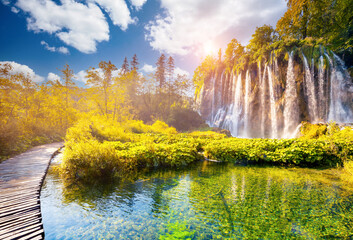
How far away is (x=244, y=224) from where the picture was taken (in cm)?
321

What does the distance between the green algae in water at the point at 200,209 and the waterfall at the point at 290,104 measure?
1867 centimetres

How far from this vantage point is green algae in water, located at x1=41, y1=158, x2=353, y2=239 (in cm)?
297

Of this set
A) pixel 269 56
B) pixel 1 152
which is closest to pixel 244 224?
pixel 1 152

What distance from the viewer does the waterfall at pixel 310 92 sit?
20625mm

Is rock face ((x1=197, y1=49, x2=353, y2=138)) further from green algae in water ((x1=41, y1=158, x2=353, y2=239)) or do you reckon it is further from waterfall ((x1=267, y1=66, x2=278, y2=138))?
green algae in water ((x1=41, y1=158, x2=353, y2=239))

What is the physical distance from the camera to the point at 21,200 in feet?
12.1

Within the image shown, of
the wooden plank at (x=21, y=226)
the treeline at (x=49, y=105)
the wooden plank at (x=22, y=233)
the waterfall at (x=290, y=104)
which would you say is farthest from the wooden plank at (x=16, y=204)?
the waterfall at (x=290, y=104)

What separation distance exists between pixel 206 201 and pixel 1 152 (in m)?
10.1

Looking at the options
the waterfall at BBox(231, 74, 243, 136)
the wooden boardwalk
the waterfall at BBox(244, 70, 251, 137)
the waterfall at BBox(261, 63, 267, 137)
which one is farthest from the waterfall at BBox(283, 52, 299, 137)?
the wooden boardwalk

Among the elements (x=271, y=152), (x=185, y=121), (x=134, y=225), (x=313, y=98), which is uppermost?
(x=313, y=98)

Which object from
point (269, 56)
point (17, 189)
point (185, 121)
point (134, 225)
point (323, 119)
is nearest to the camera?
point (134, 225)

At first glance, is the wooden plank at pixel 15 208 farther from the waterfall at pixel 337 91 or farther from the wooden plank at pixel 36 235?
the waterfall at pixel 337 91

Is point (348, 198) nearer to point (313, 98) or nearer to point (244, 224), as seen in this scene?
point (244, 224)

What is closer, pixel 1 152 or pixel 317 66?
pixel 1 152
